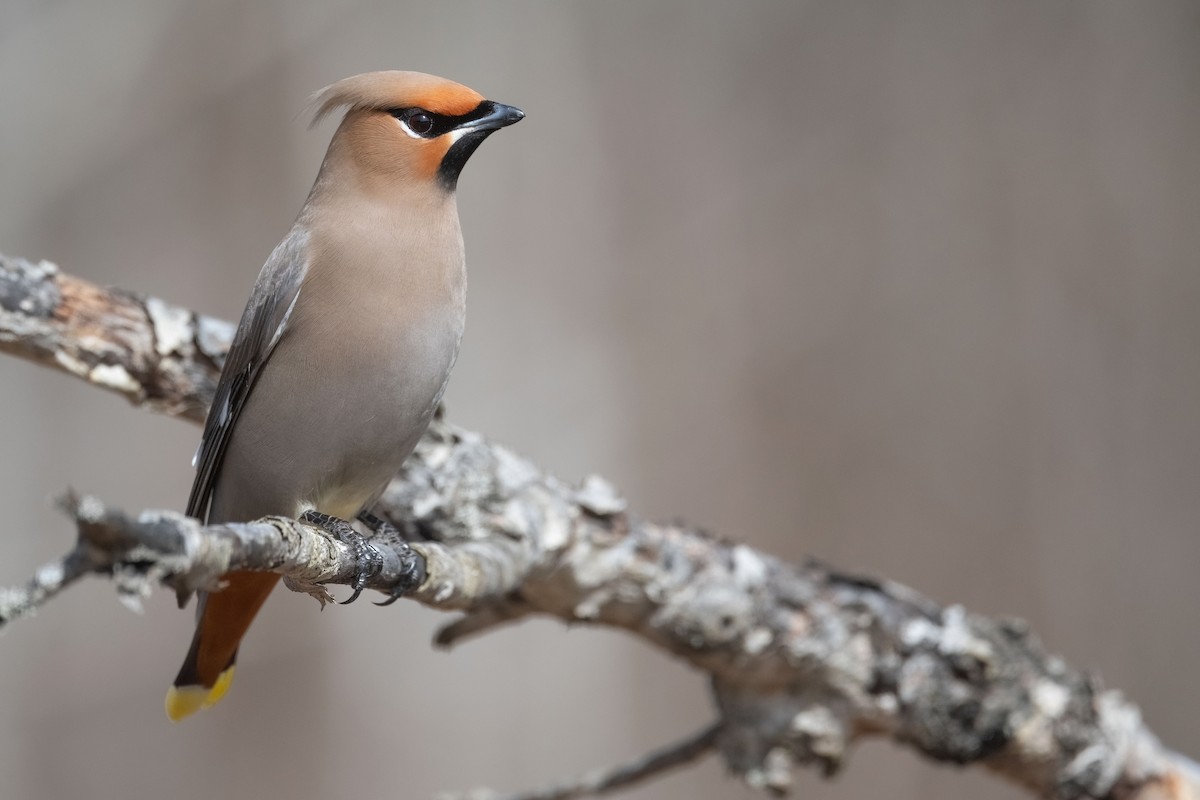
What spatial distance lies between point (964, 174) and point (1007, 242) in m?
0.28

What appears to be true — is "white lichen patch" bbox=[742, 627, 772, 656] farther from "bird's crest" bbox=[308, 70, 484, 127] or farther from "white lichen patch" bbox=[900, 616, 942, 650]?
"bird's crest" bbox=[308, 70, 484, 127]

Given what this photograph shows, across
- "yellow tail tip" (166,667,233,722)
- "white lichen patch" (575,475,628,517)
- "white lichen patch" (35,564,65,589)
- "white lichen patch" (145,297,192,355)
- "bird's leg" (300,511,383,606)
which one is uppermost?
"white lichen patch" (35,564,65,589)

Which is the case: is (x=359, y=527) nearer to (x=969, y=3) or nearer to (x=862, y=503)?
(x=862, y=503)

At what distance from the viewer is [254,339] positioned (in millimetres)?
1796

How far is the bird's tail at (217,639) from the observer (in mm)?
1729

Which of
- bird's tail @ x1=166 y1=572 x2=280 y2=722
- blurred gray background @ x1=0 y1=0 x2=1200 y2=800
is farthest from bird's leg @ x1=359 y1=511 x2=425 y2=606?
blurred gray background @ x1=0 y1=0 x2=1200 y2=800

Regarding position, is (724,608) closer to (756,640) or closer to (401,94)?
(756,640)

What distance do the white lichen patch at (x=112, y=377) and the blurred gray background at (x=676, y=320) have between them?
1979 millimetres

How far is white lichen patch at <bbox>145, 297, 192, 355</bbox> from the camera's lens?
1846 millimetres

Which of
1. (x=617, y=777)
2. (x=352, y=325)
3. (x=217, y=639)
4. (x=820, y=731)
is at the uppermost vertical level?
(x=352, y=325)

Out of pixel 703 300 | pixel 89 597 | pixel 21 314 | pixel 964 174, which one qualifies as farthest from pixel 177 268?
pixel 964 174

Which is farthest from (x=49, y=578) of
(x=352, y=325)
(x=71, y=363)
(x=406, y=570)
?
(x=71, y=363)

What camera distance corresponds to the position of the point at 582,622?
2166 mm

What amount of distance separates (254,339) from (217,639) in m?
0.49
